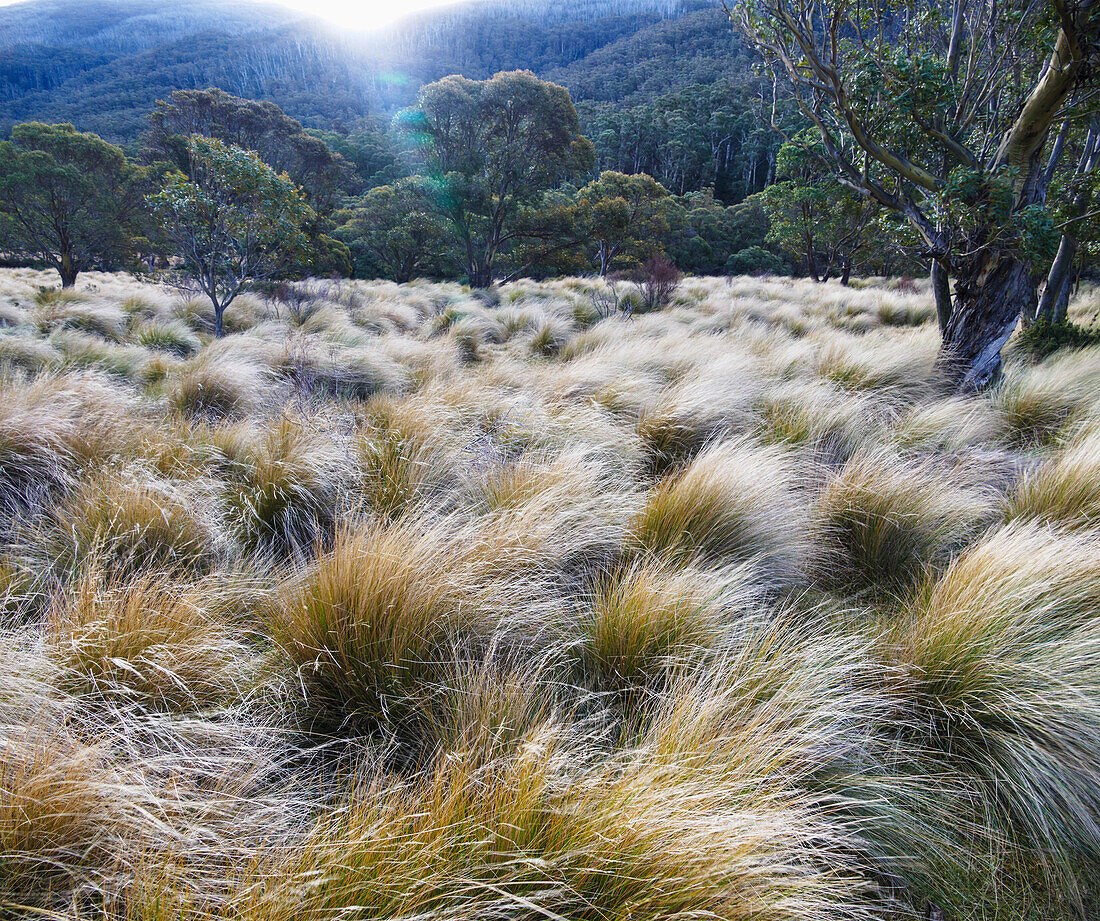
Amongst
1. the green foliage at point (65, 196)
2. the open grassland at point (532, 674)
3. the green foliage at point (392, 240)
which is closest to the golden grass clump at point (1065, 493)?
the open grassland at point (532, 674)

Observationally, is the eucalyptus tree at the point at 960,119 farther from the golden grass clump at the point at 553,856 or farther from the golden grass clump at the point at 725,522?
the golden grass clump at the point at 553,856

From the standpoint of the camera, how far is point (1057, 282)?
296 inches

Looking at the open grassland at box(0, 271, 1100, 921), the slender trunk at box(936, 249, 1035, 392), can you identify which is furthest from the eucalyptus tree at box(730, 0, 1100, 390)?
the open grassland at box(0, 271, 1100, 921)

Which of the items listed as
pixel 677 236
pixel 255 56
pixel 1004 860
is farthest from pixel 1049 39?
pixel 255 56

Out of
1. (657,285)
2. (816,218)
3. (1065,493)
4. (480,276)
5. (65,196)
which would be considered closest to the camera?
(1065,493)

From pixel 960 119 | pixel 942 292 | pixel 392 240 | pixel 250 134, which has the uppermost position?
pixel 250 134

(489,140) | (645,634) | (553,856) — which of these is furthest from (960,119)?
(489,140)

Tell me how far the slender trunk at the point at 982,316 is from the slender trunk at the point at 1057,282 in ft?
12.4

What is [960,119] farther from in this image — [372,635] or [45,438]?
[45,438]

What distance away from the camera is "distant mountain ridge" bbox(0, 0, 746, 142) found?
216 feet

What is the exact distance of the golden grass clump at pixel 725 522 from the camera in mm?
2221

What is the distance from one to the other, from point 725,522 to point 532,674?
49.0 inches

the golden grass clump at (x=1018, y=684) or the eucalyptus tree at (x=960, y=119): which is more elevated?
the eucalyptus tree at (x=960, y=119)

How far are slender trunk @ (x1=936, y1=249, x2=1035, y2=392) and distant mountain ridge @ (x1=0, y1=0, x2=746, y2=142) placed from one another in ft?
207
